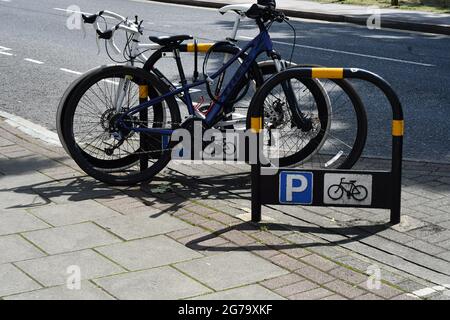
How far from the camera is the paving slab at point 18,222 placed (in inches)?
240

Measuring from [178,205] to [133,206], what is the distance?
33 centimetres

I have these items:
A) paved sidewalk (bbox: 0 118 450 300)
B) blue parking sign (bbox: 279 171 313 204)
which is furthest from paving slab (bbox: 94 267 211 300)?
blue parking sign (bbox: 279 171 313 204)

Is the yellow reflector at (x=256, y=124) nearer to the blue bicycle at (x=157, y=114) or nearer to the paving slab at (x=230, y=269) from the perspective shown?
the paving slab at (x=230, y=269)

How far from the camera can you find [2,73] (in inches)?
512

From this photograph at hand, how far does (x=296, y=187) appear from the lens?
20.7 feet

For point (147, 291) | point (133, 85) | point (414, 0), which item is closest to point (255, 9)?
point (133, 85)

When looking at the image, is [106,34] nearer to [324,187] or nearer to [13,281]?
[324,187]

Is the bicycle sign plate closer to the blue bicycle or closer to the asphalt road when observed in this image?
the blue bicycle

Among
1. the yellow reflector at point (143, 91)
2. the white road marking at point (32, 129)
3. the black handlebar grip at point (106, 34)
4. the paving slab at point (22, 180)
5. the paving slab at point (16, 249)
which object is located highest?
the black handlebar grip at point (106, 34)

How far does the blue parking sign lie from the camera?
6.29 metres

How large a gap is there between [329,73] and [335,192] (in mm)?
821

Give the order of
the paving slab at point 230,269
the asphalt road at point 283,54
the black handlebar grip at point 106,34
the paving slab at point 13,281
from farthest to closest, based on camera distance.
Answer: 1. the asphalt road at point 283,54
2. the black handlebar grip at point 106,34
3. the paving slab at point 230,269
4. the paving slab at point 13,281

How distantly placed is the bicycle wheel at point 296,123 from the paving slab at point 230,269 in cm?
185

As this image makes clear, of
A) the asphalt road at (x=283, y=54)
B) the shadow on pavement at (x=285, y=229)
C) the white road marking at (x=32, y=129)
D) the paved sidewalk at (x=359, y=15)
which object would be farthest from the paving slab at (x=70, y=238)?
the paved sidewalk at (x=359, y=15)
